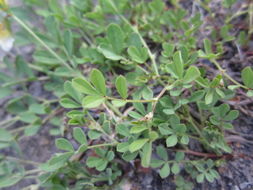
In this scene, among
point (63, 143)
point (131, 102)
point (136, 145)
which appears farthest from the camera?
point (131, 102)

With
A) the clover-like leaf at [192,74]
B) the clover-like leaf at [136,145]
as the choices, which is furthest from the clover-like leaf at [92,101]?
the clover-like leaf at [192,74]

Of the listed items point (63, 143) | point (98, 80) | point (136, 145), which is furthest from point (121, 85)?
point (63, 143)

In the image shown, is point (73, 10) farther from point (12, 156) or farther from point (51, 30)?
point (12, 156)

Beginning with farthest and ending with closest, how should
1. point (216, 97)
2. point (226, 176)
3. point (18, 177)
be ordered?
point (18, 177)
point (226, 176)
point (216, 97)

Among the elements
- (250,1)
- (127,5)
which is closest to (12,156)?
(127,5)

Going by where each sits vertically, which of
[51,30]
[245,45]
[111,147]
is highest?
[51,30]

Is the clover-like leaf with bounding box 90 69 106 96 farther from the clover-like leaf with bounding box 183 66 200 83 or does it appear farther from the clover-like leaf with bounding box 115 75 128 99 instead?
the clover-like leaf with bounding box 183 66 200 83

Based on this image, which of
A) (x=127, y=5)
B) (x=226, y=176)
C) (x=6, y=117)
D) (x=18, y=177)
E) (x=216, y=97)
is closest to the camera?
(x=216, y=97)

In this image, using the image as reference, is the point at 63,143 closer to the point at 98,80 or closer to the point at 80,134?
the point at 80,134

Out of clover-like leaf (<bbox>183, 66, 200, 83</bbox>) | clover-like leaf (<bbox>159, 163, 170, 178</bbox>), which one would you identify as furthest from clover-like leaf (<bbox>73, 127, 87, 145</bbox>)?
clover-like leaf (<bbox>183, 66, 200, 83</bbox>)
